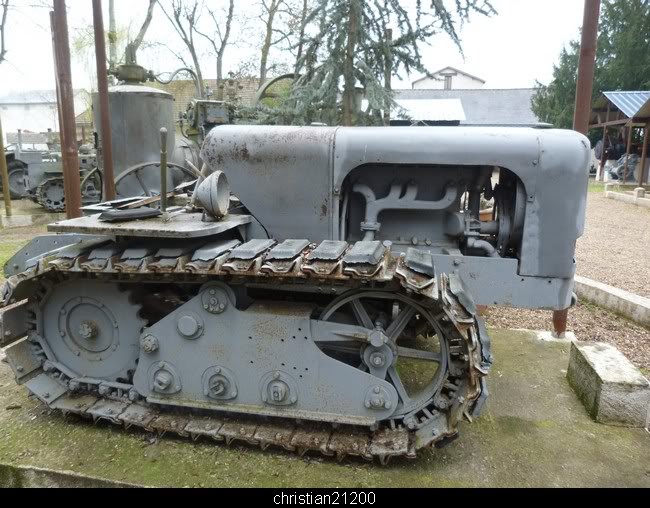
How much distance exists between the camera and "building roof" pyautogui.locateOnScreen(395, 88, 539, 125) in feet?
120

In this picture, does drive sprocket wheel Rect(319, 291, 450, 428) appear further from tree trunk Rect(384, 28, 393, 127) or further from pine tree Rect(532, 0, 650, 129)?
pine tree Rect(532, 0, 650, 129)

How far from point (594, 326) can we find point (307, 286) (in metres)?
4.08

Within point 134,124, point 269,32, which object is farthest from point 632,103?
point 134,124

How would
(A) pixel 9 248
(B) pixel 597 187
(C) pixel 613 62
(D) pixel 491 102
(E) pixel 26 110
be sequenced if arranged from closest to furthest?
(A) pixel 9 248, (B) pixel 597 187, (C) pixel 613 62, (D) pixel 491 102, (E) pixel 26 110

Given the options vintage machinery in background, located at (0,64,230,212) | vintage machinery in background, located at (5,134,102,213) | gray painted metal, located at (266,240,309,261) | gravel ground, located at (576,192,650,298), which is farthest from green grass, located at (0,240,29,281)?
gravel ground, located at (576,192,650,298)

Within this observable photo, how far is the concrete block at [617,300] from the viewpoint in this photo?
579 cm

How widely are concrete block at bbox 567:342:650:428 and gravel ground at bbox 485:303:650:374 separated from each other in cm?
119

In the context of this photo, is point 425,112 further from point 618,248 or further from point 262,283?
point 262,283

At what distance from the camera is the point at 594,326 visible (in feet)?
19.1

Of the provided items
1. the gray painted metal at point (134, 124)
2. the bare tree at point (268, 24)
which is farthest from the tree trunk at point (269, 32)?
the gray painted metal at point (134, 124)

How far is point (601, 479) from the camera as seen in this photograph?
285cm

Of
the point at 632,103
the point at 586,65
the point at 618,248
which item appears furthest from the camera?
the point at 632,103

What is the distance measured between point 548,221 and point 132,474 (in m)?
2.71

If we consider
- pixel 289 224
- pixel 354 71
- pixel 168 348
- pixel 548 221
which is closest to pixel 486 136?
pixel 548 221
